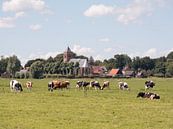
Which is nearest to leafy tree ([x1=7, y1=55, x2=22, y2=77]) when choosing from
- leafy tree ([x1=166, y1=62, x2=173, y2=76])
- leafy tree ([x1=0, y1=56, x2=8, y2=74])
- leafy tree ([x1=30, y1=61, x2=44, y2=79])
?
leafy tree ([x1=0, y1=56, x2=8, y2=74])

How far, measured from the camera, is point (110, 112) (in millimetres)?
22766

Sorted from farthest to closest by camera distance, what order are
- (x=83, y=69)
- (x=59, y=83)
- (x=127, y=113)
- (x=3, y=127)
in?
(x=83, y=69) < (x=59, y=83) < (x=127, y=113) < (x=3, y=127)

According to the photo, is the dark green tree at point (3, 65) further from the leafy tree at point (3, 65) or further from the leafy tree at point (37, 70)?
the leafy tree at point (37, 70)

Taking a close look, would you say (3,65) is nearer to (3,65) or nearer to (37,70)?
(3,65)

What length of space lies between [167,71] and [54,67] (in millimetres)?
50647

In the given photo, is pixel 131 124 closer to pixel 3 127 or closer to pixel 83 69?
pixel 3 127

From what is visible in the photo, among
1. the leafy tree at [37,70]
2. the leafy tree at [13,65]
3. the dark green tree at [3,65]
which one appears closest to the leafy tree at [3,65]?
the dark green tree at [3,65]

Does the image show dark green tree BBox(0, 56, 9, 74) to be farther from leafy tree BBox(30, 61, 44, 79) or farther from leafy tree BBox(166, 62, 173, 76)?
leafy tree BBox(166, 62, 173, 76)

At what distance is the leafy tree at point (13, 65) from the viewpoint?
545 ft

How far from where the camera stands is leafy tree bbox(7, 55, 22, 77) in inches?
6538

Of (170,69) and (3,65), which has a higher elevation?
(3,65)

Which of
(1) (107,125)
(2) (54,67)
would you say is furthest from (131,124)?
(2) (54,67)

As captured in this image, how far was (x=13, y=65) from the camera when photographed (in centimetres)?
16812

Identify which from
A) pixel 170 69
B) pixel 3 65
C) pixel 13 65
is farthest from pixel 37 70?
pixel 170 69
